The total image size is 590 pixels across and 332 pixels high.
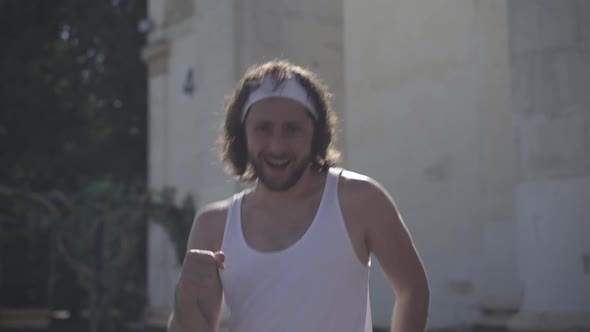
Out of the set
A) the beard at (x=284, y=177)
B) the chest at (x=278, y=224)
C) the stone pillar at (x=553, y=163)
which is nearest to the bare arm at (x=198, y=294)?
the chest at (x=278, y=224)

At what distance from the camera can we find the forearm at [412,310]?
1.89 m

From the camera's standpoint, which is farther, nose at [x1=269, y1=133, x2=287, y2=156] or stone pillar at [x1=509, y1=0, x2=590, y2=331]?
stone pillar at [x1=509, y1=0, x2=590, y2=331]

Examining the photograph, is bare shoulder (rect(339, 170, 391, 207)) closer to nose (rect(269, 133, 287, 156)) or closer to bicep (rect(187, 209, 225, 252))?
nose (rect(269, 133, 287, 156))

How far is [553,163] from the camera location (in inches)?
180

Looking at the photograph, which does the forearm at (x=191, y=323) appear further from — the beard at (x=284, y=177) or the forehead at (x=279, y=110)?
the forehead at (x=279, y=110)

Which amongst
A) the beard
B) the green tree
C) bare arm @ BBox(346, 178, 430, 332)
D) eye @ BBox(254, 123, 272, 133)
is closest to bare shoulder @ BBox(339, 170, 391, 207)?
bare arm @ BBox(346, 178, 430, 332)

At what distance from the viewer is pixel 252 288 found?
185 centimetres

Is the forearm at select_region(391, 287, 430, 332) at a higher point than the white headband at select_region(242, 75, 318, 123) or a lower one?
lower

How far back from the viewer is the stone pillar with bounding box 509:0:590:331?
4.48 meters

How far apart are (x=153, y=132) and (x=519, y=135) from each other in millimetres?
6270

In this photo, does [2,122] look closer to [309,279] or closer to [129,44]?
[129,44]

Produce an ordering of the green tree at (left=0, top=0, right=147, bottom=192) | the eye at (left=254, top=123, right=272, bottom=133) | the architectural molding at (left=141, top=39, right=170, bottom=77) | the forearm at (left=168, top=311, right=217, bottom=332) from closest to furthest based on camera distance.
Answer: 1. the forearm at (left=168, top=311, right=217, bottom=332)
2. the eye at (left=254, top=123, right=272, bottom=133)
3. the architectural molding at (left=141, top=39, right=170, bottom=77)
4. the green tree at (left=0, top=0, right=147, bottom=192)

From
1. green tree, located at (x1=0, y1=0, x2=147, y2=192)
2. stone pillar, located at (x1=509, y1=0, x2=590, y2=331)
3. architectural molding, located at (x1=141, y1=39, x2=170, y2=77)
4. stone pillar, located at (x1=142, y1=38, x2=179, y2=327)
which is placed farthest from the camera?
green tree, located at (x1=0, y1=0, x2=147, y2=192)

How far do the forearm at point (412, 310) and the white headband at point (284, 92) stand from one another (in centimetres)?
47
